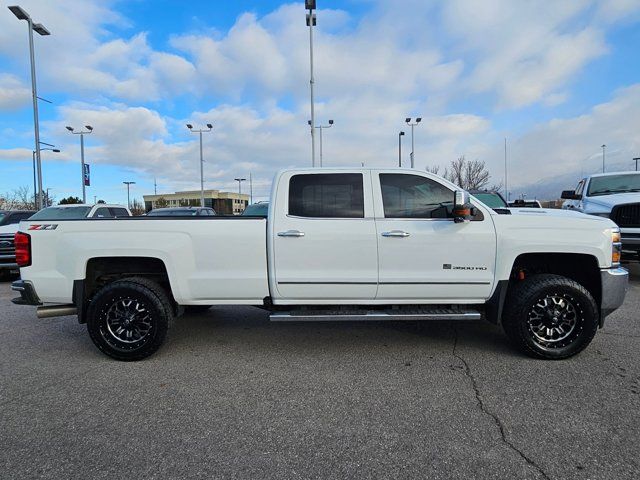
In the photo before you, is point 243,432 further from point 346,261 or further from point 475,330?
point 475,330

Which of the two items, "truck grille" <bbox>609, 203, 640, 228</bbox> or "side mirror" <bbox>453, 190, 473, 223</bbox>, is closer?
"side mirror" <bbox>453, 190, 473, 223</bbox>

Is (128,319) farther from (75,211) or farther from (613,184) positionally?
(613,184)

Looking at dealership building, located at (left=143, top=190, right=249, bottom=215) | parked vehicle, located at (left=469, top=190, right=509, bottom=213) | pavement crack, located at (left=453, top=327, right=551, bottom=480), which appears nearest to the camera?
pavement crack, located at (left=453, top=327, right=551, bottom=480)

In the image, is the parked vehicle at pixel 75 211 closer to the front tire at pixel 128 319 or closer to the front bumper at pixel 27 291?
the front bumper at pixel 27 291

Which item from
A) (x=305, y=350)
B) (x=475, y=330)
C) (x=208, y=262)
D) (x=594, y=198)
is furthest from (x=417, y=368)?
(x=594, y=198)

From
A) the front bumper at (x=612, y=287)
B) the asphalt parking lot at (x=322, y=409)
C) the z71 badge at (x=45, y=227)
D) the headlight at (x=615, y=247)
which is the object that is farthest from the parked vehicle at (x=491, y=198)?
the z71 badge at (x=45, y=227)

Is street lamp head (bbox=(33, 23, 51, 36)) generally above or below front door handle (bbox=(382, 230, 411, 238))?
above

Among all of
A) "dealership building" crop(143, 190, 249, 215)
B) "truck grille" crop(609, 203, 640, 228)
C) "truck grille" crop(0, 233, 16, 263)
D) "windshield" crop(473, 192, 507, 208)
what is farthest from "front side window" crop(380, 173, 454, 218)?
"dealership building" crop(143, 190, 249, 215)

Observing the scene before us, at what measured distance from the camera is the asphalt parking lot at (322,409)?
254cm

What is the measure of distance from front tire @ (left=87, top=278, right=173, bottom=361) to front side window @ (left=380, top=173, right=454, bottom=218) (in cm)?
259

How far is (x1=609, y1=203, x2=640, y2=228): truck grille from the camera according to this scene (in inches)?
304

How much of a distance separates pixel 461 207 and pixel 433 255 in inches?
21.8

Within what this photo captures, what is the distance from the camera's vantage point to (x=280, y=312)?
4.35m

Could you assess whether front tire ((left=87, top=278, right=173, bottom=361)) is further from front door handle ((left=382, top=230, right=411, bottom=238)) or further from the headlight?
the headlight
